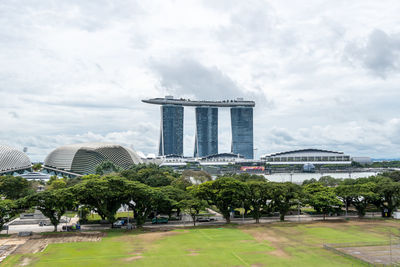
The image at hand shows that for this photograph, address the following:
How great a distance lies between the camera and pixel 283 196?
70.6m

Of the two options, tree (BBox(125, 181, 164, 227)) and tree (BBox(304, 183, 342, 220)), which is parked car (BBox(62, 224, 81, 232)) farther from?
tree (BBox(304, 183, 342, 220))

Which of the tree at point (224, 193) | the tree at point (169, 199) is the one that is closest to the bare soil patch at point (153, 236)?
the tree at point (169, 199)

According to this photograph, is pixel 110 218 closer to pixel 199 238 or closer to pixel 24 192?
pixel 199 238

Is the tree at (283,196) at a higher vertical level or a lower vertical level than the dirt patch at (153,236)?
higher

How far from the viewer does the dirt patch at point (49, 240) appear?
153 feet

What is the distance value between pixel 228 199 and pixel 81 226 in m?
27.5

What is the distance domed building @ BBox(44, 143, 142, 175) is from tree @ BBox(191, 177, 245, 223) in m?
119

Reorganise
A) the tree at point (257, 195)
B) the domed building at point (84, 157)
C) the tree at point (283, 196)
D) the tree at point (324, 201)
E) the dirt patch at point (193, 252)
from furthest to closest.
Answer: the domed building at point (84, 157), the tree at point (324, 201), the tree at point (283, 196), the tree at point (257, 195), the dirt patch at point (193, 252)

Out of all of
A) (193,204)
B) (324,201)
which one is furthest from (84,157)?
(324,201)

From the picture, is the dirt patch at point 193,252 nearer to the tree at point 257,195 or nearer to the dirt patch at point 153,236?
the dirt patch at point 153,236

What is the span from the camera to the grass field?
41062mm

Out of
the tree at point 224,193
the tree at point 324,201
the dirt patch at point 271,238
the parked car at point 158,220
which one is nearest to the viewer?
the dirt patch at point 271,238

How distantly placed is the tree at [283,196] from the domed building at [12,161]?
466 ft

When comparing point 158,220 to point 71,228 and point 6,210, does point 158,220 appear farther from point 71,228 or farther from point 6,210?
point 6,210
